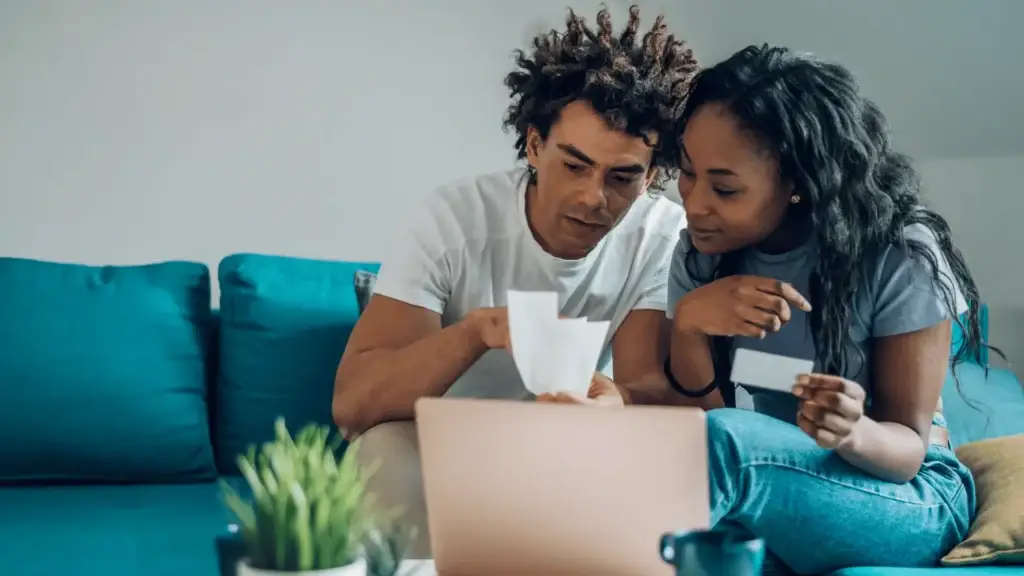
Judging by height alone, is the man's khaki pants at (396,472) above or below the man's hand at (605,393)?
below

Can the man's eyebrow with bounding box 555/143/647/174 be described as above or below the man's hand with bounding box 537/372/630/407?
above

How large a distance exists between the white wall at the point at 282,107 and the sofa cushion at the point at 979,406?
45 cm

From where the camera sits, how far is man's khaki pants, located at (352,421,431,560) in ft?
4.90

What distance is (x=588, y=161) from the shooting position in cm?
157

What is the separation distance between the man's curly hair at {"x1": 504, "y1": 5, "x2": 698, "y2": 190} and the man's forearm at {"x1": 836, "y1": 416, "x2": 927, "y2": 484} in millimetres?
490

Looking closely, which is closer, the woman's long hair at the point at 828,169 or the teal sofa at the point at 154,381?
the woman's long hair at the point at 828,169

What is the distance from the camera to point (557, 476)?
1.02 meters

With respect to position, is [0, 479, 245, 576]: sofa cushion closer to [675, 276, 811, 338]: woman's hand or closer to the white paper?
the white paper

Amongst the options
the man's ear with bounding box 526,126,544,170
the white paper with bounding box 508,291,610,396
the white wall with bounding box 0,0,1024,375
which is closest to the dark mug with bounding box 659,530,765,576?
the white paper with bounding box 508,291,610,396

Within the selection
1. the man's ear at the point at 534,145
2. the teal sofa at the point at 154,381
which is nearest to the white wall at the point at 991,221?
the teal sofa at the point at 154,381

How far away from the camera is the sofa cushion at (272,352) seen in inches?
77.9

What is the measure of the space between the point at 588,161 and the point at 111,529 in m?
0.92

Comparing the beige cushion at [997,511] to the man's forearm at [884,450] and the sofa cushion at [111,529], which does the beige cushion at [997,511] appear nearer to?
the man's forearm at [884,450]

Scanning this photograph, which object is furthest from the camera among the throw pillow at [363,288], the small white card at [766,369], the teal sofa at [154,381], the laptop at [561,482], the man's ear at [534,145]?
the throw pillow at [363,288]
